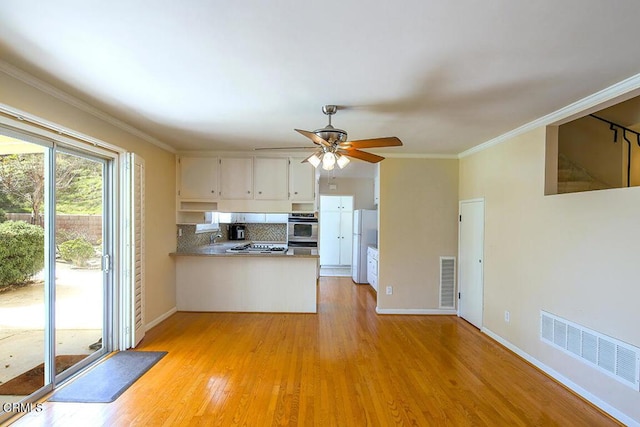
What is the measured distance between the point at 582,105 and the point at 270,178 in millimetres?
3629

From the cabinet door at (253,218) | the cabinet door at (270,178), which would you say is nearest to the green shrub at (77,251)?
the cabinet door at (270,178)

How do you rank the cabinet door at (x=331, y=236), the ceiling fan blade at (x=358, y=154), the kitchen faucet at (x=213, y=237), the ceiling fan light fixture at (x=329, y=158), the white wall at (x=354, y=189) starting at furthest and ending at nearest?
the cabinet door at (x=331, y=236), the white wall at (x=354, y=189), the kitchen faucet at (x=213, y=237), the ceiling fan blade at (x=358, y=154), the ceiling fan light fixture at (x=329, y=158)

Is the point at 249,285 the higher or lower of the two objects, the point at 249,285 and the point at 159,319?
the higher

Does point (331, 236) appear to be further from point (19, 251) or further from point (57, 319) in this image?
point (19, 251)

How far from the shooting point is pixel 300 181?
457 centimetres

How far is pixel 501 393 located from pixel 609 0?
9.04ft

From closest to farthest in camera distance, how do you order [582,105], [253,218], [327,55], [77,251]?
[327,55]
[582,105]
[77,251]
[253,218]

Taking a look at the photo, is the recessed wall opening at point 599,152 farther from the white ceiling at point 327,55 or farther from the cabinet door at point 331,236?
the cabinet door at point 331,236

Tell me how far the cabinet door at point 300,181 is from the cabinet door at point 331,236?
373 cm

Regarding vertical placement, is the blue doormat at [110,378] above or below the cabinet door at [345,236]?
below

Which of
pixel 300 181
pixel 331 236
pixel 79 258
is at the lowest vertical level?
pixel 331 236

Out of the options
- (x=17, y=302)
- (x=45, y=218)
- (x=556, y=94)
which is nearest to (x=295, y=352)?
(x=17, y=302)

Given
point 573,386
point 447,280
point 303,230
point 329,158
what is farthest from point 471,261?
point 303,230

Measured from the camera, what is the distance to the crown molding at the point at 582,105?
2127 millimetres
